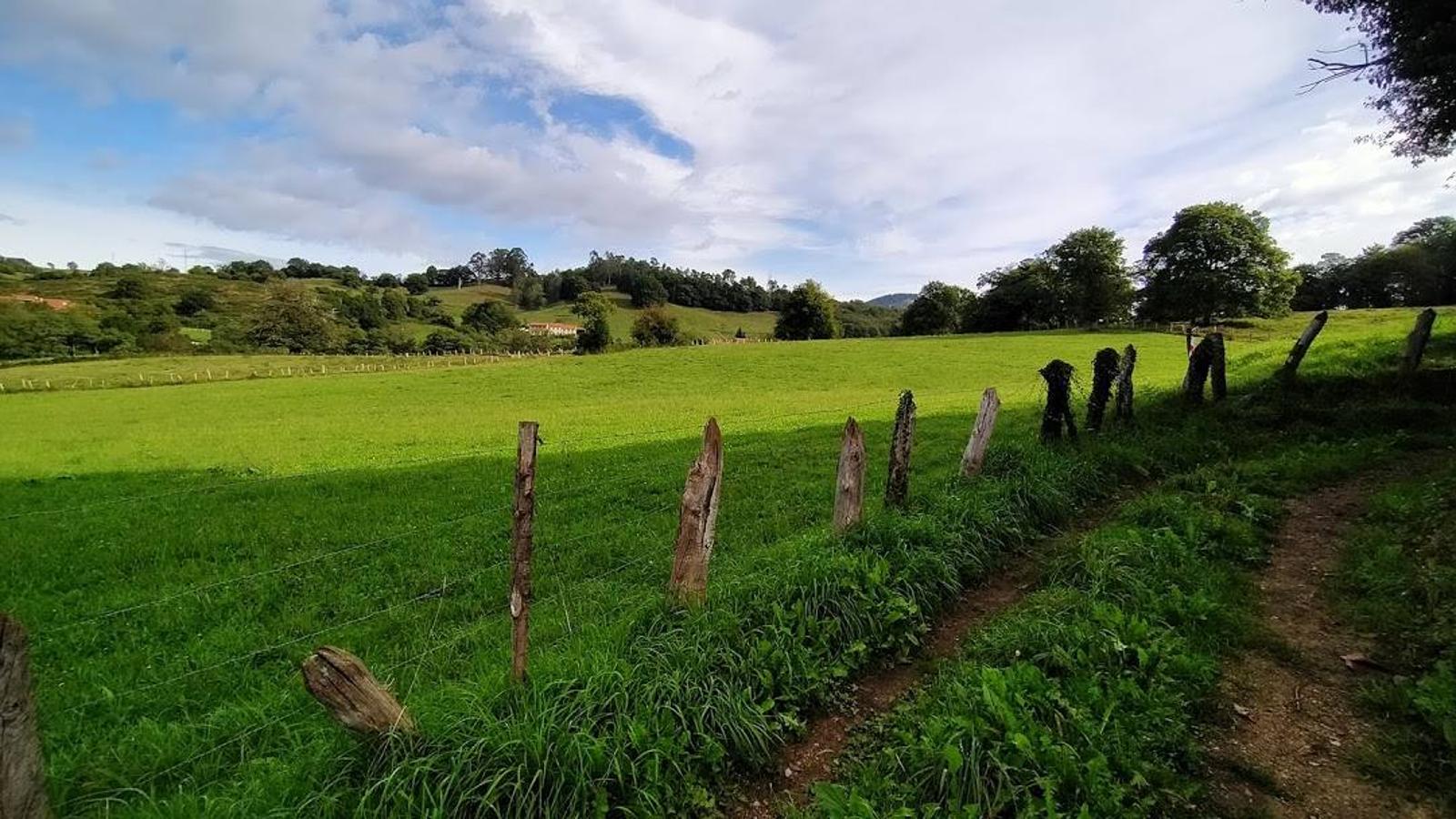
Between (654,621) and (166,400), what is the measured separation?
47963 millimetres

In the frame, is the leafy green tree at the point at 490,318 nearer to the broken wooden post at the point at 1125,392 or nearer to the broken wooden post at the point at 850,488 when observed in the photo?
the broken wooden post at the point at 1125,392

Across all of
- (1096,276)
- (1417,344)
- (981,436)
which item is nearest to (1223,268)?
(1096,276)

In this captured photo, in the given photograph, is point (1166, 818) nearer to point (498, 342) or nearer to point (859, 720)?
point (859, 720)

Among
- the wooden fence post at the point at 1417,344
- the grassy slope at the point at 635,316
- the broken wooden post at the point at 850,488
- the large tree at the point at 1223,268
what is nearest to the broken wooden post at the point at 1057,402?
the broken wooden post at the point at 850,488

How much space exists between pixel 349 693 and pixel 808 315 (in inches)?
3737

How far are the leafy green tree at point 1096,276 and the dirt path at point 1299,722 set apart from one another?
85.1 metres

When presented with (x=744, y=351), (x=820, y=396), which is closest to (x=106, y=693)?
(x=820, y=396)

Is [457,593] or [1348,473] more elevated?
[1348,473]

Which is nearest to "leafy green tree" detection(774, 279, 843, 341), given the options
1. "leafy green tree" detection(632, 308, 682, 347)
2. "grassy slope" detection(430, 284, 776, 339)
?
"leafy green tree" detection(632, 308, 682, 347)

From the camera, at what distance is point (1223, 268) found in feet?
209

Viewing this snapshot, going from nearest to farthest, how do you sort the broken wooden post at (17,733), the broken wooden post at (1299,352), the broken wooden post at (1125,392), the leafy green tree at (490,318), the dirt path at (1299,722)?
the broken wooden post at (17,733) < the dirt path at (1299,722) < the broken wooden post at (1125,392) < the broken wooden post at (1299,352) < the leafy green tree at (490,318)

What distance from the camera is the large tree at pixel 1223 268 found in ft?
205

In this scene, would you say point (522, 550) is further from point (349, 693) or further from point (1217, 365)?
point (1217, 365)

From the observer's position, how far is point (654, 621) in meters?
5.35
